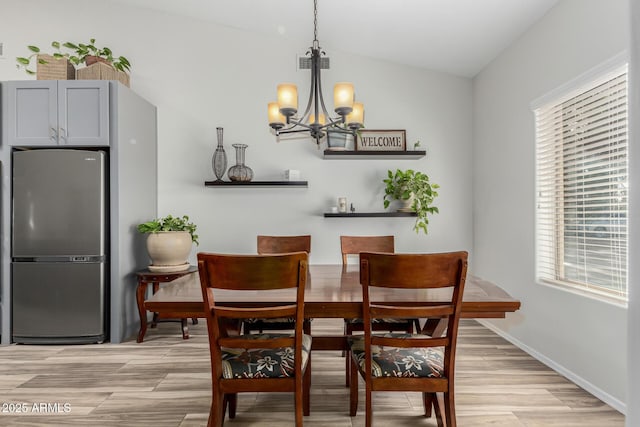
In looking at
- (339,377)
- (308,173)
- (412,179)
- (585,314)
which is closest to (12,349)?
(339,377)

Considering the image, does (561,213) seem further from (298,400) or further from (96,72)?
(96,72)

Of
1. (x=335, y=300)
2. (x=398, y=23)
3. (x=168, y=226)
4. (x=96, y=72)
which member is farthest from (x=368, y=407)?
(x=96, y=72)

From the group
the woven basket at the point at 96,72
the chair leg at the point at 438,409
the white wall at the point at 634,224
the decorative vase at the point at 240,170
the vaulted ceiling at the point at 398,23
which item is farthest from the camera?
the decorative vase at the point at 240,170

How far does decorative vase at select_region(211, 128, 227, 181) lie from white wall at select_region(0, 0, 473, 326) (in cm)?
14

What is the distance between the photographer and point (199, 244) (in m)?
3.87

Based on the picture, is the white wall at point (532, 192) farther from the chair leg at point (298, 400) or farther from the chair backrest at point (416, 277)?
the chair leg at point (298, 400)

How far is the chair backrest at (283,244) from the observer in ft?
9.54

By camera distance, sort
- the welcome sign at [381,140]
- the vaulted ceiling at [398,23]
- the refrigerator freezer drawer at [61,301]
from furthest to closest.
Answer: the welcome sign at [381,140] < the refrigerator freezer drawer at [61,301] < the vaulted ceiling at [398,23]

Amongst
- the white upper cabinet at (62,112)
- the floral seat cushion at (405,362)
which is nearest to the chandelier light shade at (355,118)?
the floral seat cushion at (405,362)

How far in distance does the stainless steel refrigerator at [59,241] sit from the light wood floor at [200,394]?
0.23 metres

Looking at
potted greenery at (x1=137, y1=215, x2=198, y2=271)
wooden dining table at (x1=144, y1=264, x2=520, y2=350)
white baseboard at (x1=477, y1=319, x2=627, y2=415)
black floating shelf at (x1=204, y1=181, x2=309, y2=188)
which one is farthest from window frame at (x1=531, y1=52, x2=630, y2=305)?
potted greenery at (x1=137, y1=215, x2=198, y2=271)

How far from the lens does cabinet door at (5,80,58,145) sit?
10.2 feet

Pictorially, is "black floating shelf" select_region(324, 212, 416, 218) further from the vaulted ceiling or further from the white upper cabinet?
the white upper cabinet

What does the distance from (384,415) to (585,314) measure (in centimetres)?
143
